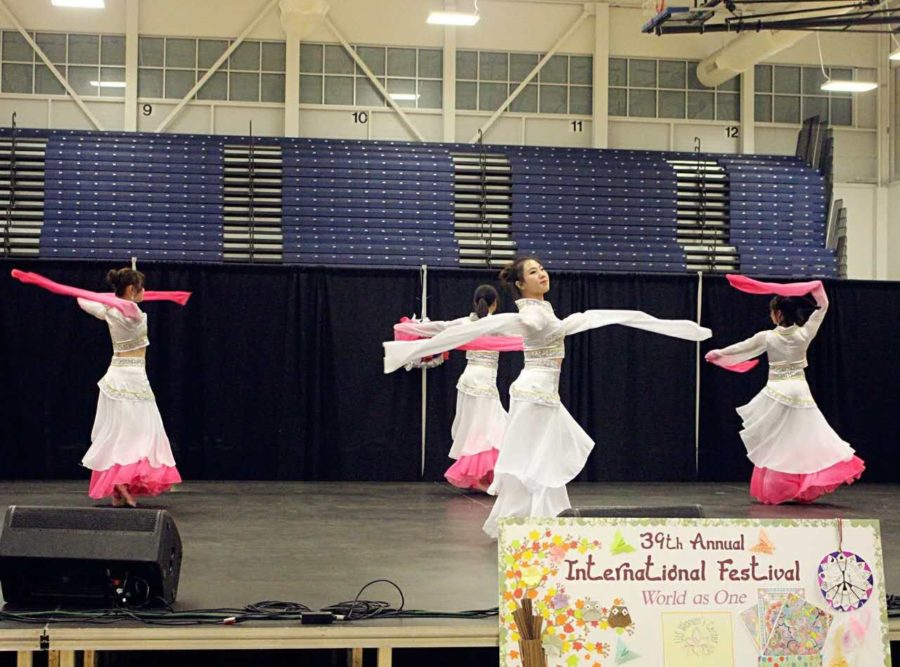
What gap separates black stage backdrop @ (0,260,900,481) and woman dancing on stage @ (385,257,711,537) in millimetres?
3891

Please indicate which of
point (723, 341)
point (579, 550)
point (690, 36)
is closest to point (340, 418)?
point (723, 341)

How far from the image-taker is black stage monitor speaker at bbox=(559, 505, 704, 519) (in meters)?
3.20

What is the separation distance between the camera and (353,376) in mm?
9461

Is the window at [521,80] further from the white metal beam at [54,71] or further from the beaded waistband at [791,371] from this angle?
the beaded waistband at [791,371]

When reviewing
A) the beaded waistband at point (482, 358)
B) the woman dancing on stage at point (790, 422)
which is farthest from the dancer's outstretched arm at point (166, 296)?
the woman dancing on stage at point (790, 422)

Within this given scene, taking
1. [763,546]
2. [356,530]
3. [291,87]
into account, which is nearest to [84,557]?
[763,546]

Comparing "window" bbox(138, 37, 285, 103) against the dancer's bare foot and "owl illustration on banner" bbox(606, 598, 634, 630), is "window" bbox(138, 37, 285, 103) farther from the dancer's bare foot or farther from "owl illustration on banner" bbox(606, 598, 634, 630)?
"owl illustration on banner" bbox(606, 598, 634, 630)

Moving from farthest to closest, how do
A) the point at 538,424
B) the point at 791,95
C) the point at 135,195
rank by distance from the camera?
the point at 791,95 → the point at 135,195 → the point at 538,424

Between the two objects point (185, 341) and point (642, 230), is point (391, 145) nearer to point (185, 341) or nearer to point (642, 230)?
point (642, 230)

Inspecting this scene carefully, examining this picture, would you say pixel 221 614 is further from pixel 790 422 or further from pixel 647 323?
pixel 790 422

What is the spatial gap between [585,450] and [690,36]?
36.2 ft

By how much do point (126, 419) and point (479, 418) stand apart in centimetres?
256

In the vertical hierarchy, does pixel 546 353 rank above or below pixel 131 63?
below

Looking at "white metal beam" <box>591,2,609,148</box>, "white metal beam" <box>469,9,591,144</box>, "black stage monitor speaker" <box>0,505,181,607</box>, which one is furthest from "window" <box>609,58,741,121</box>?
"black stage monitor speaker" <box>0,505,181,607</box>
